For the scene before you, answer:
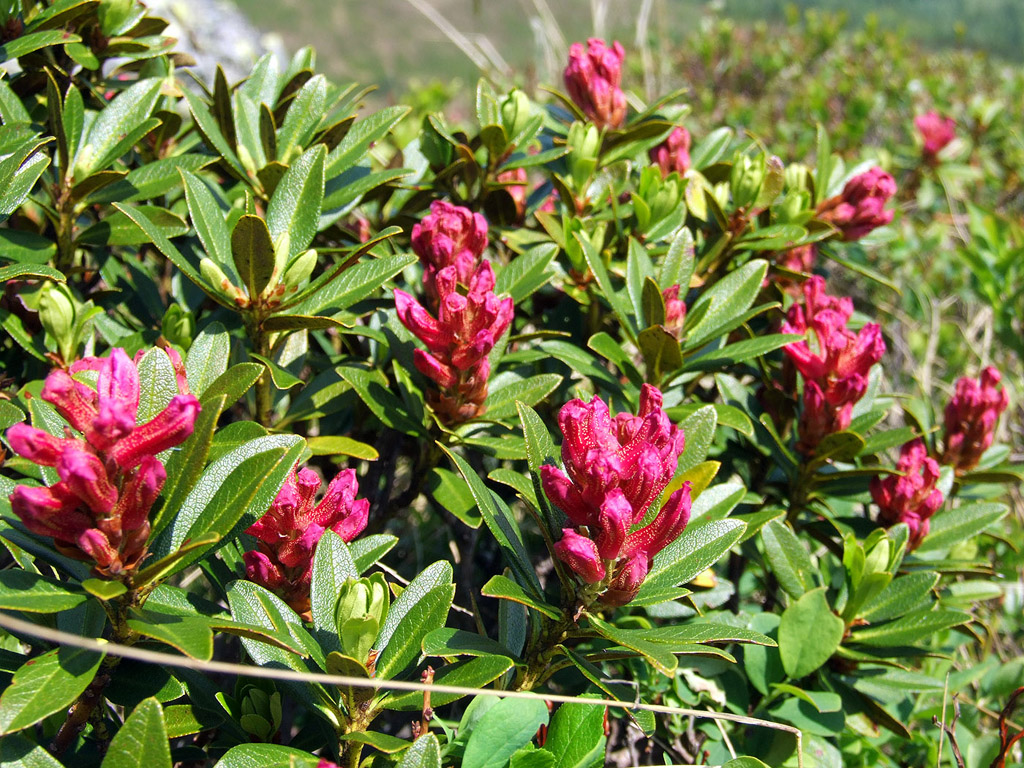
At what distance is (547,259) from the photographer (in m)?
1.71

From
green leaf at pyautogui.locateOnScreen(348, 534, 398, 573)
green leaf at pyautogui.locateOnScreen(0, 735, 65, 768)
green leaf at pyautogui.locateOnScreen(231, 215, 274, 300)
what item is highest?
green leaf at pyautogui.locateOnScreen(231, 215, 274, 300)

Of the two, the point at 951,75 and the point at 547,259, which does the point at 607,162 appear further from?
the point at 951,75

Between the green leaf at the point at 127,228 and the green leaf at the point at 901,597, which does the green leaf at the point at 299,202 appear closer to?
the green leaf at the point at 127,228

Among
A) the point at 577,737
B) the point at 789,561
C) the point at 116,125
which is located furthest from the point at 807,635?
the point at 116,125

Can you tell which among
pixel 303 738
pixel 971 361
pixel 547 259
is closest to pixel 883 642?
pixel 547 259

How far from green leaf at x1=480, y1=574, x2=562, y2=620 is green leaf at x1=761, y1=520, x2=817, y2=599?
0.68 meters

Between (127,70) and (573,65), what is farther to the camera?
(573,65)

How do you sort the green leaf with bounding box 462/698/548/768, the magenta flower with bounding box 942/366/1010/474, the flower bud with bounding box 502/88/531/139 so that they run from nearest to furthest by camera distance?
the green leaf with bounding box 462/698/548/768, the flower bud with bounding box 502/88/531/139, the magenta flower with bounding box 942/366/1010/474

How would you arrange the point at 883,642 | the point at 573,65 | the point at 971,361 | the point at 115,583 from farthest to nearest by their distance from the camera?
the point at 971,361 → the point at 573,65 → the point at 883,642 → the point at 115,583

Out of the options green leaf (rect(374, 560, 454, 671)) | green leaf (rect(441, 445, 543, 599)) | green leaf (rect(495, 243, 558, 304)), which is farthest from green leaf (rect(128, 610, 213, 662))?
green leaf (rect(495, 243, 558, 304))

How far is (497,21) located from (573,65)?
101 ft

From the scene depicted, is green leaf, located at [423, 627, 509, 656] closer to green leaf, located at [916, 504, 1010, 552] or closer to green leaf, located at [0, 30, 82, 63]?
green leaf, located at [916, 504, 1010, 552]

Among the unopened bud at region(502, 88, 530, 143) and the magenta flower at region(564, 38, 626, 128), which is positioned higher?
the unopened bud at region(502, 88, 530, 143)

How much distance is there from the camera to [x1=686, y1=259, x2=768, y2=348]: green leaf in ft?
5.60
